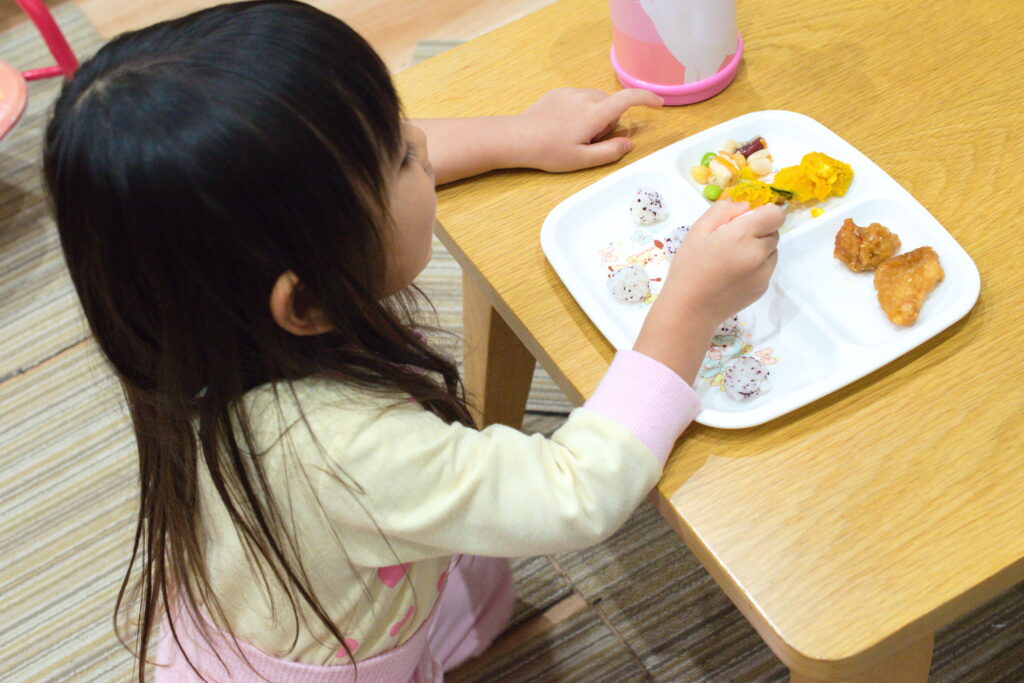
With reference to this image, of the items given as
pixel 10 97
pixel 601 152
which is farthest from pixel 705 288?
pixel 10 97

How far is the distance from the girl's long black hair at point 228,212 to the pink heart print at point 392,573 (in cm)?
7

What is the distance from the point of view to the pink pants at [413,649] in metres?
0.77

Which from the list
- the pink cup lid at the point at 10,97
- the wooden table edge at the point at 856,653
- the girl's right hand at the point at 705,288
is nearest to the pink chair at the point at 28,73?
the pink cup lid at the point at 10,97

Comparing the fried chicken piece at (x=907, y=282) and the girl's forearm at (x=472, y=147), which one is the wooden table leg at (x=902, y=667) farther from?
the girl's forearm at (x=472, y=147)

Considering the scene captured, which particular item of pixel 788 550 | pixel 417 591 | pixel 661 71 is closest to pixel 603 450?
pixel 788 550

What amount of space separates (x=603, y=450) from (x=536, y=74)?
401 millimetres

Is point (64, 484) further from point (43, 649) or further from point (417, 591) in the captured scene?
point (417, 591)

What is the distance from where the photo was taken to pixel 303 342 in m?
0.64

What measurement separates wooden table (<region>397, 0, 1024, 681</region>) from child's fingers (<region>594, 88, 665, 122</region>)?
2 centimetres

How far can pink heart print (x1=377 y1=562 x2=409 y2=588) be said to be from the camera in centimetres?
74

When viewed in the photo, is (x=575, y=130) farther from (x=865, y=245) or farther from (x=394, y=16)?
(x=394, y=16)

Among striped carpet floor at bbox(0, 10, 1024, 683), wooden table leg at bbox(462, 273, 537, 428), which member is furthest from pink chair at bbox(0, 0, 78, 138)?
wooden table leg at bbox(462, 273, 537, 428)

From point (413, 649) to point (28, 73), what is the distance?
4.35 feet

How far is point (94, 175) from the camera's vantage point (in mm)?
534
